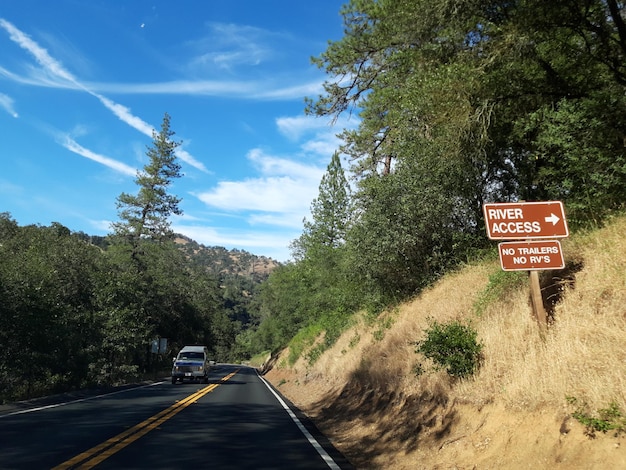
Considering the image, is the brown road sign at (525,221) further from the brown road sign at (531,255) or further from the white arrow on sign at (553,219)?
the brown road sign at (531,255)

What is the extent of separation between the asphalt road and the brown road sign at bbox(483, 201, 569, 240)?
481 cm

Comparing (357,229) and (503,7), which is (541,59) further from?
(357,229)

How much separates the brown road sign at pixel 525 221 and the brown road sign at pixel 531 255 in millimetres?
156

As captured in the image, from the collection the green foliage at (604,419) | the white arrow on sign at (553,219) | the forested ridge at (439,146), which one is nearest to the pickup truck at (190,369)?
the forested ridge at (439,146)

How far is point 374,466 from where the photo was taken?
794 cm

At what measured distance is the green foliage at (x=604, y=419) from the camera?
16.4 ft

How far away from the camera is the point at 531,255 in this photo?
298 inches

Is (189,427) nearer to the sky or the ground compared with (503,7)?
nearer to the ground

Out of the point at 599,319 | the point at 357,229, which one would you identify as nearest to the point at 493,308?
the point at 599,319

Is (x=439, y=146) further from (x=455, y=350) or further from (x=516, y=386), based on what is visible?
(x=516, y=386)

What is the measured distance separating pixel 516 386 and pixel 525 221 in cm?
274

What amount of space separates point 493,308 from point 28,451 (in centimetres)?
949

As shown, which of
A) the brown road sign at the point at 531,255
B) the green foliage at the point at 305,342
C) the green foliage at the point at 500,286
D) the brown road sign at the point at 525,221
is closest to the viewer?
the brown road sign at the point at 531,255

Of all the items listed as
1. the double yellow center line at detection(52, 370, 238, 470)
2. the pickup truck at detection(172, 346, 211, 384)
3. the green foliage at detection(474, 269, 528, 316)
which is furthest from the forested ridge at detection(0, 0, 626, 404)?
the double yellow center line at detection(52, 370, 238, 470)
